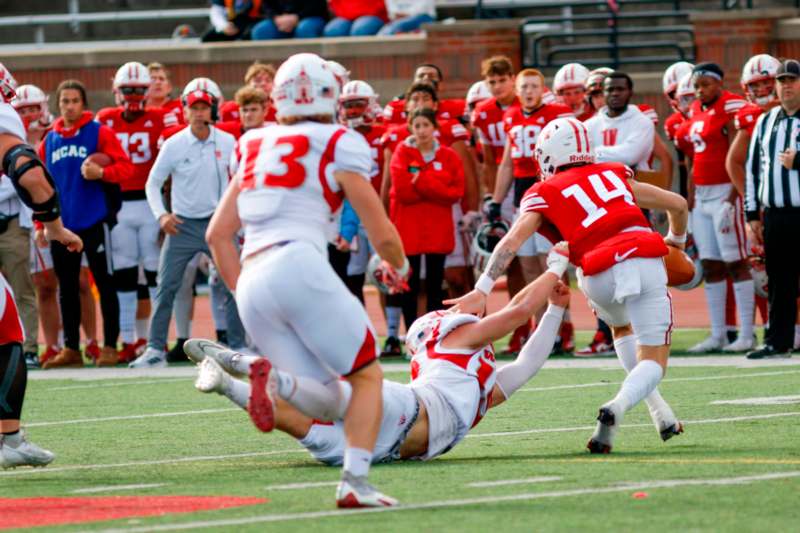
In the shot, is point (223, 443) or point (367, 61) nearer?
point (223, 443)

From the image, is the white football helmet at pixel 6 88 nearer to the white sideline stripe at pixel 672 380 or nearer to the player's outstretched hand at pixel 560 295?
the player's outstretched hand at pixel 560 295

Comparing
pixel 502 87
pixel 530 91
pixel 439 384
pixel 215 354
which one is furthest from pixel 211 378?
pixel 502 87

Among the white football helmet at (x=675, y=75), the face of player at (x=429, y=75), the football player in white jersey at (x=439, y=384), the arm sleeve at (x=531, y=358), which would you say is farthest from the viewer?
the face of player at (x=429, y=75)

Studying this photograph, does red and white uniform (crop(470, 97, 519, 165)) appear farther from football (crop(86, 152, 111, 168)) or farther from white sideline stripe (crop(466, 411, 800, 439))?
white sideline stripe (crop(466, 411, 800, 439))

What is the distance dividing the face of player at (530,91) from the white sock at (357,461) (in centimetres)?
746

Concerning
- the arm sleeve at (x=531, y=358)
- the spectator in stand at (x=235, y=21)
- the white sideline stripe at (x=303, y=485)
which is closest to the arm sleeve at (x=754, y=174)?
the arm sleeve at (x=531, y=358)

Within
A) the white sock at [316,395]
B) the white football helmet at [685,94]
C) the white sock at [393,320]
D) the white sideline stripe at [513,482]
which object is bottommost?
the white sock at [393,320]

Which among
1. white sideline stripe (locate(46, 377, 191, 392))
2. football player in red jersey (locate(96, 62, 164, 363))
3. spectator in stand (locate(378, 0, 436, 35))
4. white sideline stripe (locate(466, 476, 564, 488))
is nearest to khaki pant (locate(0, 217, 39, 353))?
football player in red jersey (locate(96, 62, 164, 363))

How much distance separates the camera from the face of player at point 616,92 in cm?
1261

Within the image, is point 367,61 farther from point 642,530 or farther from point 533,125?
point 642,530

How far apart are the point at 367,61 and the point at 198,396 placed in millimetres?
9066

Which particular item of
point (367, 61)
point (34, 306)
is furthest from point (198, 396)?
point (367, 61)

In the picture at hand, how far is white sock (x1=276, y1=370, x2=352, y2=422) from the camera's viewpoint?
235 inches

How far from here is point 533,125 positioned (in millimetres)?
12859
